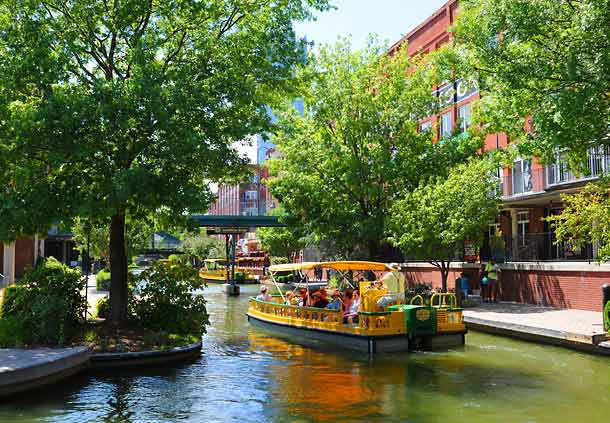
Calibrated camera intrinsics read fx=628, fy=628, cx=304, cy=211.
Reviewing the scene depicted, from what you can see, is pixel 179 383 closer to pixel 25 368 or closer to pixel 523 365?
pixel 25 368

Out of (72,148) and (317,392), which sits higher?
(72,148)

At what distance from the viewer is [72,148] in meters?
14.7

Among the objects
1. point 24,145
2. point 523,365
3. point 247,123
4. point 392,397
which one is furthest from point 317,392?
point 24,145

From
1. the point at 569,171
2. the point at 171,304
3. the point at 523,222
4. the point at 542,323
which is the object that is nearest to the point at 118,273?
the point at 171,304

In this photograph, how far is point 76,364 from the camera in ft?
46.5

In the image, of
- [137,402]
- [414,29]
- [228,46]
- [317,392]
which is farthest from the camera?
[414,29]

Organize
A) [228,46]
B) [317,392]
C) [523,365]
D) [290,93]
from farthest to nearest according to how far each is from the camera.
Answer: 1. [290,93]
2. [228,46]
3. [523,365]
4. [317,392]

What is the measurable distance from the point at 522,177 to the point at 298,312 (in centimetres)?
1530

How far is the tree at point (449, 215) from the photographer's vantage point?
24.9m

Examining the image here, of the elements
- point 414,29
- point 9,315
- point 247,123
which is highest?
point 414,29

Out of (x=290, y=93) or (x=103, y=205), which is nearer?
(x=103, y=205)

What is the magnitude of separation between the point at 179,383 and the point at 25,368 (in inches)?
124

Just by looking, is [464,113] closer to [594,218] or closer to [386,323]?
[594,218]

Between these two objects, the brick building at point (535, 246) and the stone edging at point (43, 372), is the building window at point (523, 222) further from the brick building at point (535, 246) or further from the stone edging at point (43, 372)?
the stone edging at point (43, 372)
